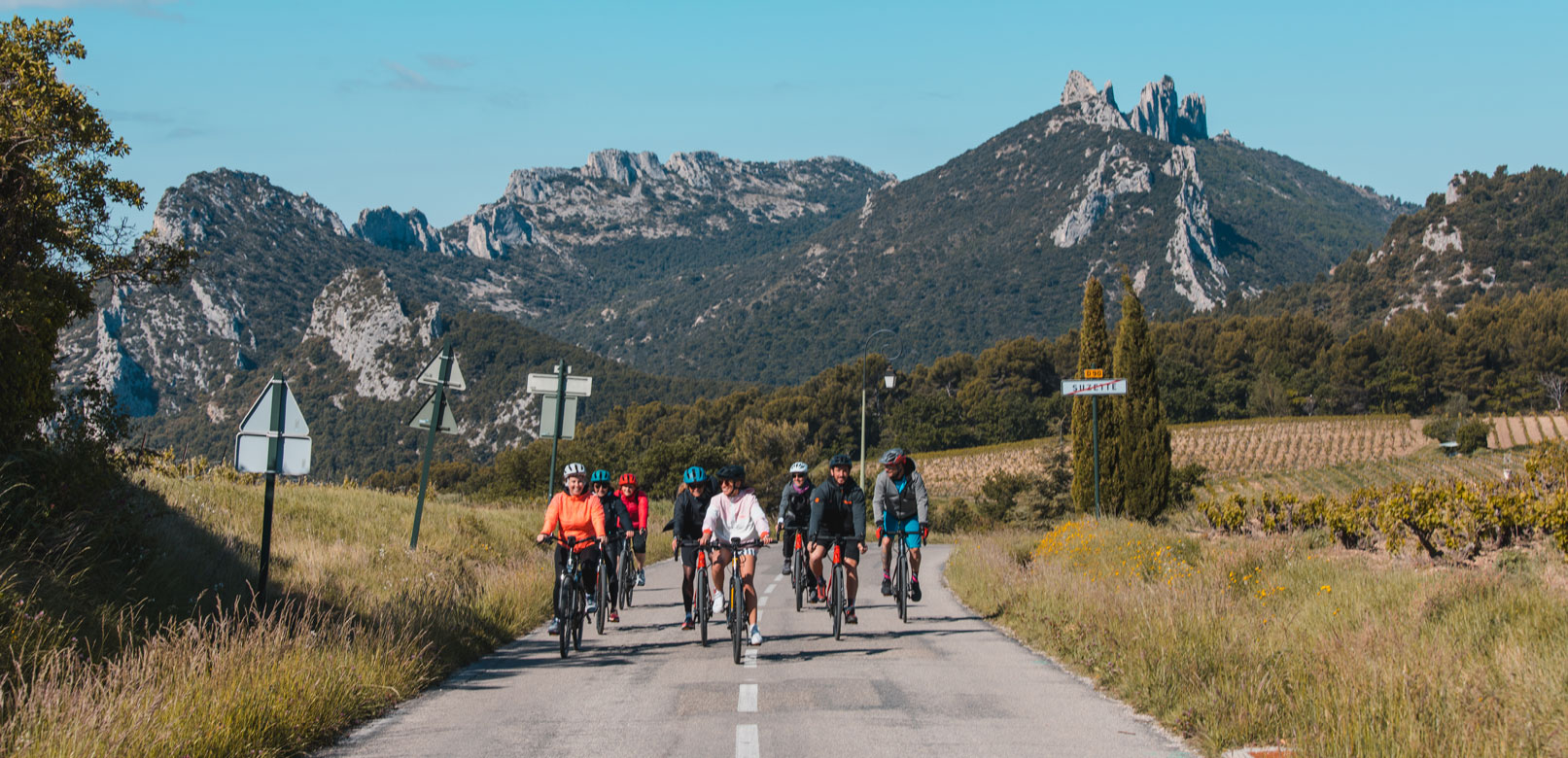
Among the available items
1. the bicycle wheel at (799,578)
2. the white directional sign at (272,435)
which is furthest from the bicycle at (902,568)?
the white directional sign at (272,435)

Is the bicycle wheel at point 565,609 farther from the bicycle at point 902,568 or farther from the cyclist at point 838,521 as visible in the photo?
the bicycle at point 902,568

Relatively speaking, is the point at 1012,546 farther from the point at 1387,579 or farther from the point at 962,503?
the point at 962,503

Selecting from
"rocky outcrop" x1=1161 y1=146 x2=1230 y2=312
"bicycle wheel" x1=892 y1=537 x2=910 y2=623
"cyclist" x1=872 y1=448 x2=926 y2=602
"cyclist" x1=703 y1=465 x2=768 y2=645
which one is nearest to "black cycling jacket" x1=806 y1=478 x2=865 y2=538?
"cyclist" x1=872 y1=448 x2=926 y2=602

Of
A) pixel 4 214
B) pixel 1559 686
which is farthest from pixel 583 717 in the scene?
pixel 4 214

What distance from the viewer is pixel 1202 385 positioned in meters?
116

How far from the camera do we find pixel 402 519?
68.4 ft

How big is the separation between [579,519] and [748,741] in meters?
5.23

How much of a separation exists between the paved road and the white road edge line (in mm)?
12

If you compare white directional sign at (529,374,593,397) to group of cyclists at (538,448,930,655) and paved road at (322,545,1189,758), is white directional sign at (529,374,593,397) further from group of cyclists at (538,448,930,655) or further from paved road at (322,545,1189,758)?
paved road at (322,545,1189,758)

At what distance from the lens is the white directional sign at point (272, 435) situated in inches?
360

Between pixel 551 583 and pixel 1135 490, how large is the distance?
67.7ft

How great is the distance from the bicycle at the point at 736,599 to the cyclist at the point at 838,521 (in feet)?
5.66

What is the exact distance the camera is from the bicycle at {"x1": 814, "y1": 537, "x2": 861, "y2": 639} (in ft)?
37.5

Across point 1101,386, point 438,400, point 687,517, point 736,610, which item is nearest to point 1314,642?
point 736,610
